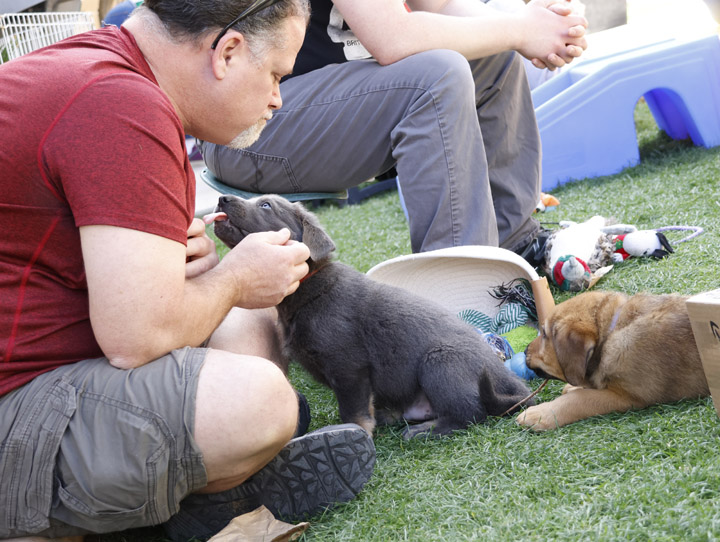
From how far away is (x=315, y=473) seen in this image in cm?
221

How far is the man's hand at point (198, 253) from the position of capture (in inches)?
97.4

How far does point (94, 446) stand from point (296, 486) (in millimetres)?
639

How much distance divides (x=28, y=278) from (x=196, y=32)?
83 cm

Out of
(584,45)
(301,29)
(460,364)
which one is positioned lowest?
(460,364)

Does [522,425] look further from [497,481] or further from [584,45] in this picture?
[584,45]

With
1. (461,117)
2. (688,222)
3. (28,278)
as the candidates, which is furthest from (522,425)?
(688,222)

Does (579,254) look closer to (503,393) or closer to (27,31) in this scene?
(503,393)

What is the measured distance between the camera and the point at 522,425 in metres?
2.60

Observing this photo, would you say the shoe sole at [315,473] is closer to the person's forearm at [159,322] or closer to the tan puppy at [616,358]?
the person's forearm at [159,322]

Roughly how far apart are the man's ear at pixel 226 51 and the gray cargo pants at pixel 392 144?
1271 mm

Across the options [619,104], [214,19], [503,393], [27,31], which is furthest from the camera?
[619,104]

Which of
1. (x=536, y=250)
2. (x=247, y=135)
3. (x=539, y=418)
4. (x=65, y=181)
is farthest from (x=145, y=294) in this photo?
(x=536, y=250)

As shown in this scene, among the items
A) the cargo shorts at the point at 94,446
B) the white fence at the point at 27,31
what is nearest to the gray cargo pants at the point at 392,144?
the cargo shorts at the point at 94,446

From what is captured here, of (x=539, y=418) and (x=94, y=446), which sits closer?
(x=94, y=446)
